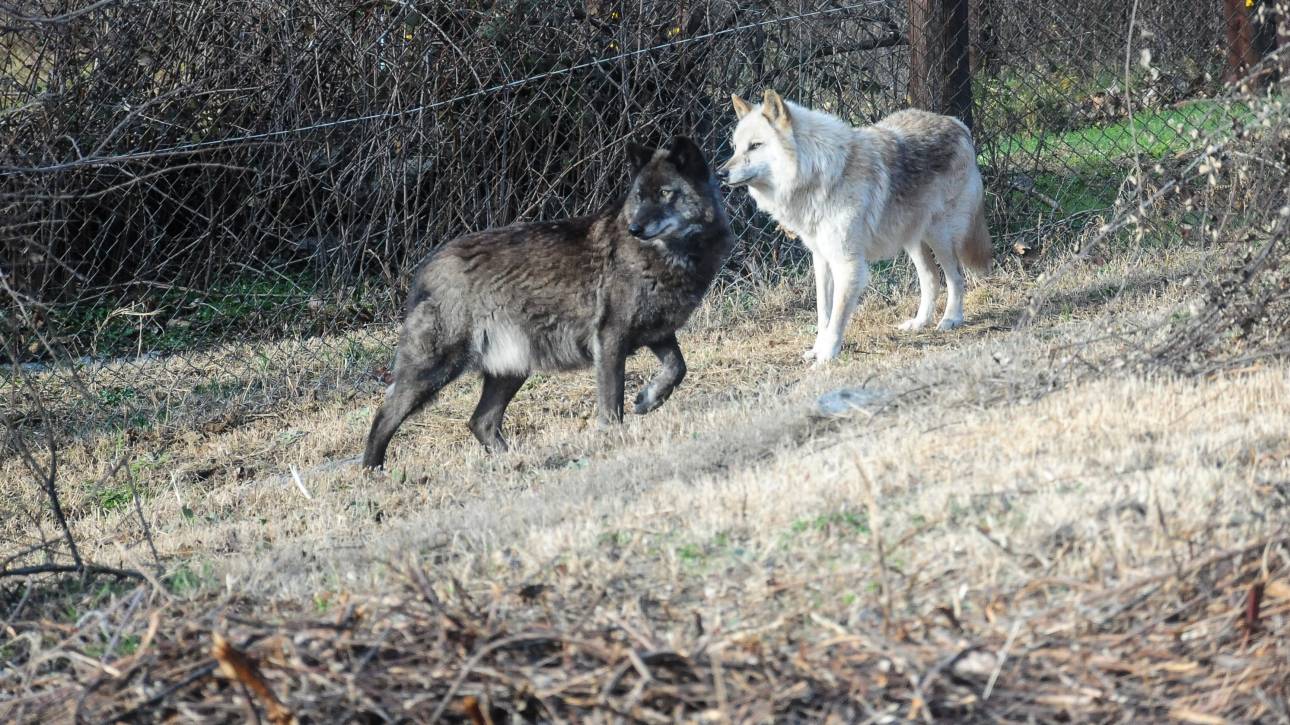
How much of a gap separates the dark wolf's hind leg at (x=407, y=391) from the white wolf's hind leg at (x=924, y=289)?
325 centimetres

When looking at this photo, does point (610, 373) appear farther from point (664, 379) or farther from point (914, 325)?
point (914, 325)

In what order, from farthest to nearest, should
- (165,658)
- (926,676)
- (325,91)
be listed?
(325,91) < (165,658) < (926,676)

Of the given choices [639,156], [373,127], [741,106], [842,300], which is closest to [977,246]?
[842,300]

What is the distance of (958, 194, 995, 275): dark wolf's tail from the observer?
862 cm

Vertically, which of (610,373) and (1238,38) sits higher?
(1238,38)

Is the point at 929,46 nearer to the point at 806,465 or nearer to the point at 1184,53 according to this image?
the point at 1184,53

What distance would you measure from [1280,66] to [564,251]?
11.5 feet

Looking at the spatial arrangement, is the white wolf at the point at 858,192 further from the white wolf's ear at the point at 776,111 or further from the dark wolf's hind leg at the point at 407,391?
the dark wolf's hind leg at the point at 407,391

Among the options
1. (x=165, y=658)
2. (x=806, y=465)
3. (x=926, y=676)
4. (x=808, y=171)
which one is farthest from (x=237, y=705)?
(x=808, y=171)

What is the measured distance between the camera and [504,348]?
6.84m

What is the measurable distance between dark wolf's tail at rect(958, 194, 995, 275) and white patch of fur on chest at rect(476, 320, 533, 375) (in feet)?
11.0

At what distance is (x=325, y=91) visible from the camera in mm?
9117

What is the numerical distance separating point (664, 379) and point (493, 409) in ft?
3.21

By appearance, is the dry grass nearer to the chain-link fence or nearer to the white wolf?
the white wolf
